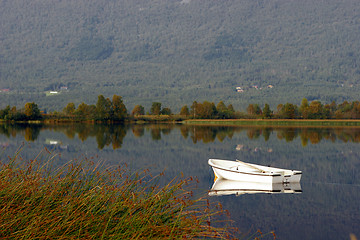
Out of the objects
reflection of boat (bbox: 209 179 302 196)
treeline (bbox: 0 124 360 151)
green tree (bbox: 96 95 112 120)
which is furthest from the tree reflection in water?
green tree (bbox: 96 95 112 120)

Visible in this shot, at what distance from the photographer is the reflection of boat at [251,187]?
23531 mm

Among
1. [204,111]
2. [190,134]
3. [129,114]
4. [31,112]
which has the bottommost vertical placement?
[190,134]

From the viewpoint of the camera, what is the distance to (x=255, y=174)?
2480cm

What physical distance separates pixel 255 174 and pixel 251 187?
85 cm

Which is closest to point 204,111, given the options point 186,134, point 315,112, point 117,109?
point 117,109

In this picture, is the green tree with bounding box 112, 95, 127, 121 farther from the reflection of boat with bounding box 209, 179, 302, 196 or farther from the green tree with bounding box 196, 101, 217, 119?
the reflection of boat with bounding box 209, 179, 302, 196

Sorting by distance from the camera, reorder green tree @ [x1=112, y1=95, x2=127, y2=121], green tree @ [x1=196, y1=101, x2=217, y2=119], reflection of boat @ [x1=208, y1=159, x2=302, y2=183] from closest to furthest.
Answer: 1. reflection of boat @ [x1=208, y1=159, x2=302, y2=183]
2. green tree @ [x1=112, y1=95, x2=127, y2=121]
3. green tree @ [x1=196, y1=101, x2=217, y2=119]

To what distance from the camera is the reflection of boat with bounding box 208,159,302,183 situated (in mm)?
24498

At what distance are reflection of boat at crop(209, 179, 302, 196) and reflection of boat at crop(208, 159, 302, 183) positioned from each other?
25cm

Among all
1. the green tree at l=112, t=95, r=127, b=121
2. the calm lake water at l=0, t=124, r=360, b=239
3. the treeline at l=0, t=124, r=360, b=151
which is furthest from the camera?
the green tree at l=112, t=95, r=127, b=121

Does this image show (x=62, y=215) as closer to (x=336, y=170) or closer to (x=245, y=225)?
(x=245, y=225)

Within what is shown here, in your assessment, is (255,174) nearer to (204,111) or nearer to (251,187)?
(251,187)

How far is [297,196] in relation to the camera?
2298 centimetres

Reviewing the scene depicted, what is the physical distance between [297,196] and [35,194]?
16656 mm
